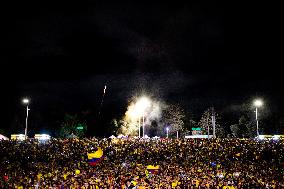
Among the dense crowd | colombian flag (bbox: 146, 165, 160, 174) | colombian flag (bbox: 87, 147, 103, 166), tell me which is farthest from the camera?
colombian flag (bbox: 87, 147, 103, 166)

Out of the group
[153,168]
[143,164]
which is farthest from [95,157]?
[153,168]

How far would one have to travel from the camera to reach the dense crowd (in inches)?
642

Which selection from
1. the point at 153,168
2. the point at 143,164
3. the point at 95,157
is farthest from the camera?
the point at 143,164

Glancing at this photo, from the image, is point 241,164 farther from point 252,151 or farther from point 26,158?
point 26,158

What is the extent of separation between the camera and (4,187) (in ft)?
50.8

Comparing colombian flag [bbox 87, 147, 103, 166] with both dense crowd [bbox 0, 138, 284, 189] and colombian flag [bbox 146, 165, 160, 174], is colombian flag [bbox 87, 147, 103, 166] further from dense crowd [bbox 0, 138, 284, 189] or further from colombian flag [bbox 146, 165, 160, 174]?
colombian flag [bbox 146, 165, 160, 174]

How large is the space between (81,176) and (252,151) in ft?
34.9

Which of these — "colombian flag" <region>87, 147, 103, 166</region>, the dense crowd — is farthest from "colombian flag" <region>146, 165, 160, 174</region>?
"colombian flag" <region>87, 147, 103, 166</region>

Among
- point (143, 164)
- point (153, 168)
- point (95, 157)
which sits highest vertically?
point (95, 157)

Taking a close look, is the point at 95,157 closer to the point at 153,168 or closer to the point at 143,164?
the point at 143,164

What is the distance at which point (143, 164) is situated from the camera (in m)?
21.3

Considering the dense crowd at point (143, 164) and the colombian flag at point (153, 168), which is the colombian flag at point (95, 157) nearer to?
the dense crowd at point (143, 164)

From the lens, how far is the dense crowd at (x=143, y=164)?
16.3m

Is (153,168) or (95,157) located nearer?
(153,168)
